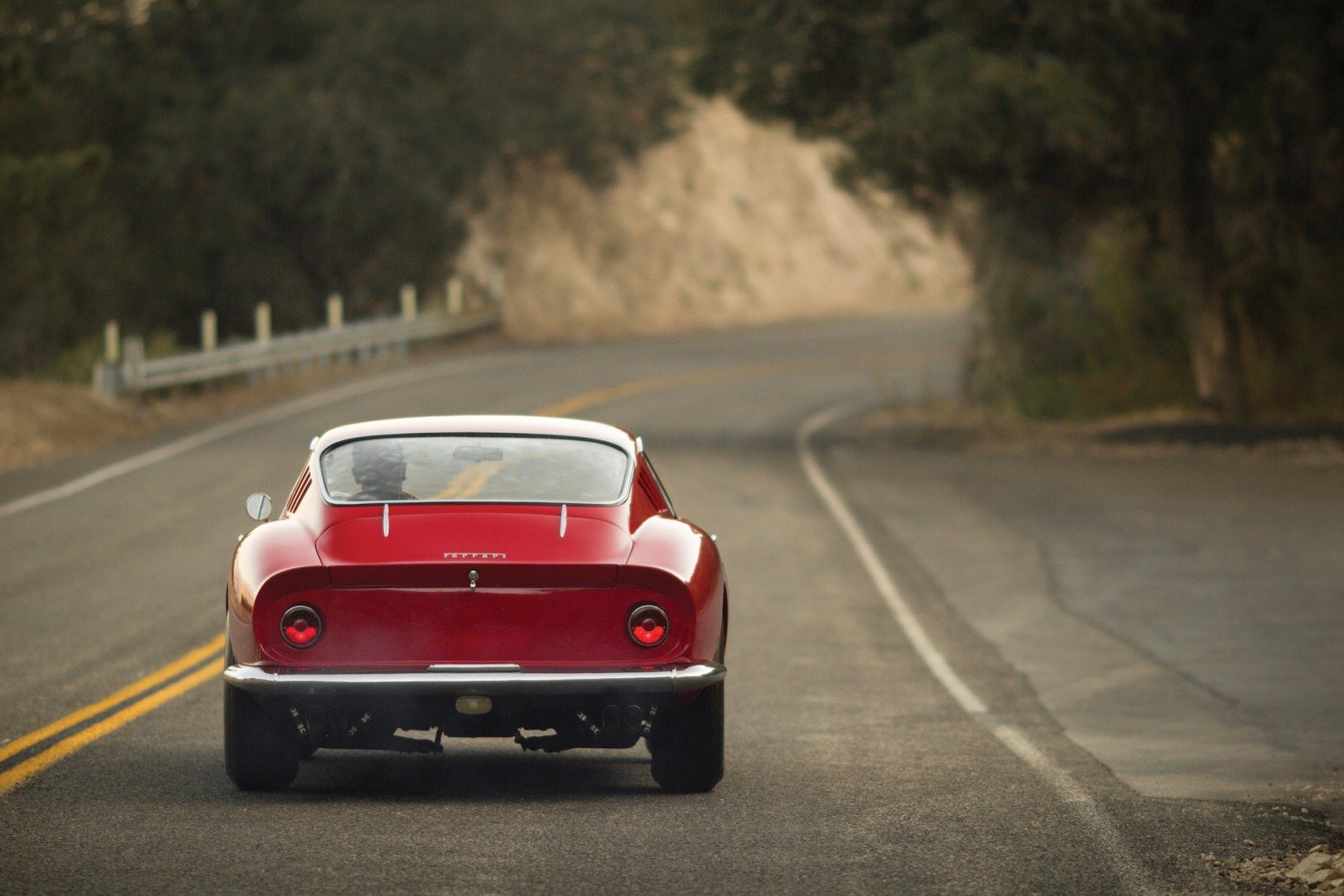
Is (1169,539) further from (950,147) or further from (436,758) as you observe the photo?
(436,758)

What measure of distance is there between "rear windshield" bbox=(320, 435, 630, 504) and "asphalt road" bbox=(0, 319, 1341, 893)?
1.20 m

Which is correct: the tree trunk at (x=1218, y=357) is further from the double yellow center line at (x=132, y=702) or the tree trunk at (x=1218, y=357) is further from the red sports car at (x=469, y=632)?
the red sports car at (x=469, y=632)

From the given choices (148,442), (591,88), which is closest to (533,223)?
(591,88)

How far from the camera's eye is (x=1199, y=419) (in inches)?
1059

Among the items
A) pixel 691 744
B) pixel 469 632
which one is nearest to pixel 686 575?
pixel 691 744

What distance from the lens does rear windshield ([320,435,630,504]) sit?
26.1ft

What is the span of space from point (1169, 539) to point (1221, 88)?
8.65m

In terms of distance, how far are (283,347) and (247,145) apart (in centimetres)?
772

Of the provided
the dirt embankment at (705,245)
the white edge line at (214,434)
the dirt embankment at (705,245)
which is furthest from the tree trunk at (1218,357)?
the dirt embankment at (705,245)

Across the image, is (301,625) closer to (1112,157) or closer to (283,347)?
(1112,157)

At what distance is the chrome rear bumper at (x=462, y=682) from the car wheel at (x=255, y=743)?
31cm

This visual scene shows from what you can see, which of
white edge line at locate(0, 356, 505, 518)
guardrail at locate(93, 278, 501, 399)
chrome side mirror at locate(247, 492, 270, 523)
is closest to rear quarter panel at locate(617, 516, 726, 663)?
chrome side mirror at locate(247, 492, 270, 523)

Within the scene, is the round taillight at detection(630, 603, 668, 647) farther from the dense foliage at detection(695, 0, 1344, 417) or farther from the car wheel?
the dense foliage at detection(695, 0, 1344, 417)

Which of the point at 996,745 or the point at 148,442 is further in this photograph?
the point at 148,442
